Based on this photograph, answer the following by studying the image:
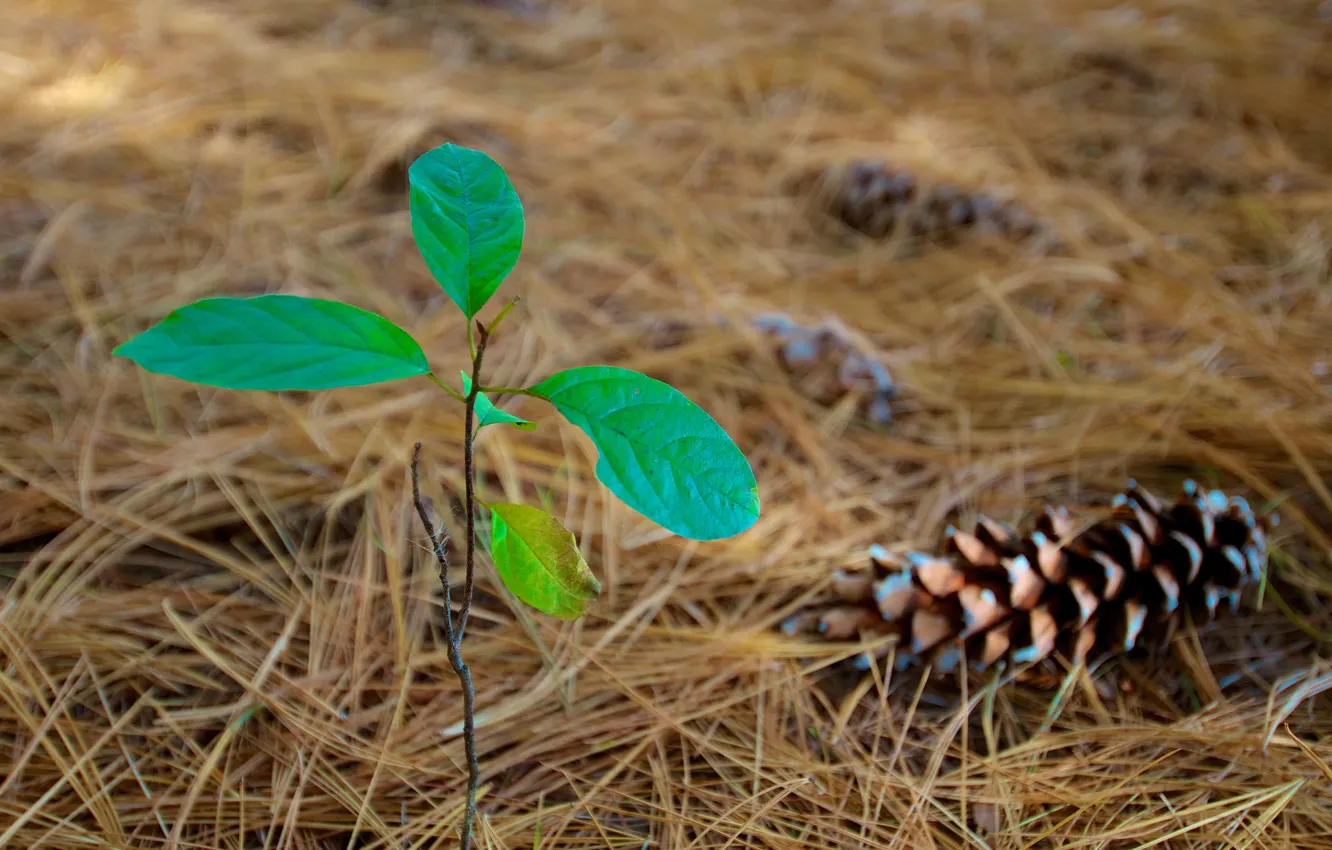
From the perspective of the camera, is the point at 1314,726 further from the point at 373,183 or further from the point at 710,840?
the point at 373,183

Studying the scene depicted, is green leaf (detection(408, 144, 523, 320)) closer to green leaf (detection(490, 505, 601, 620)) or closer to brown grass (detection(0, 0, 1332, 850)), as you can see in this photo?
green leaf (detection(490, 505, 601, 620))

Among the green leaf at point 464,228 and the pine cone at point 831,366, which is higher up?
the green leaf at point 464,228

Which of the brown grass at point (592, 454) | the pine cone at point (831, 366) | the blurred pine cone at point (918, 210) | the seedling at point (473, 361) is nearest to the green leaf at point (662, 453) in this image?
the seedling at point (473, 361)

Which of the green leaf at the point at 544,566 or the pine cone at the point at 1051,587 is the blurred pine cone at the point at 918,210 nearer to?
the pine cone at the point at 1051,587

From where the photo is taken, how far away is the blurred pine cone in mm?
1537

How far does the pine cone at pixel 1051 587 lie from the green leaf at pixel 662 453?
405 millimetres

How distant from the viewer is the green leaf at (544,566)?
0.51 m

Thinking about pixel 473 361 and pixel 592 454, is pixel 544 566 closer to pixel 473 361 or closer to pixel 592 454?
pixel 473 361

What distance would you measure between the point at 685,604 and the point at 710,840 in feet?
0.88

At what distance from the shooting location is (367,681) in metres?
0.76

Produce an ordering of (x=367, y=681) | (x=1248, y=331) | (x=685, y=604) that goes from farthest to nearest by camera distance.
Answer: (x=1248, y=331), (x=685, y=604), (x=367, y=681)

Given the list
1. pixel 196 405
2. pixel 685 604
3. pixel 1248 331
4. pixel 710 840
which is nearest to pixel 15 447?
pixel 196 405

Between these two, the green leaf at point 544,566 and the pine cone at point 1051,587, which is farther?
the pine cone at point 1051,587

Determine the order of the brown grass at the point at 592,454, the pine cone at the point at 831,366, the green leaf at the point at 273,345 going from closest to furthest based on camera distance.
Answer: the green leaf at the point at 273,345 → the brown grass at the point at 592,454 → the pine cone at the point at 831,366
